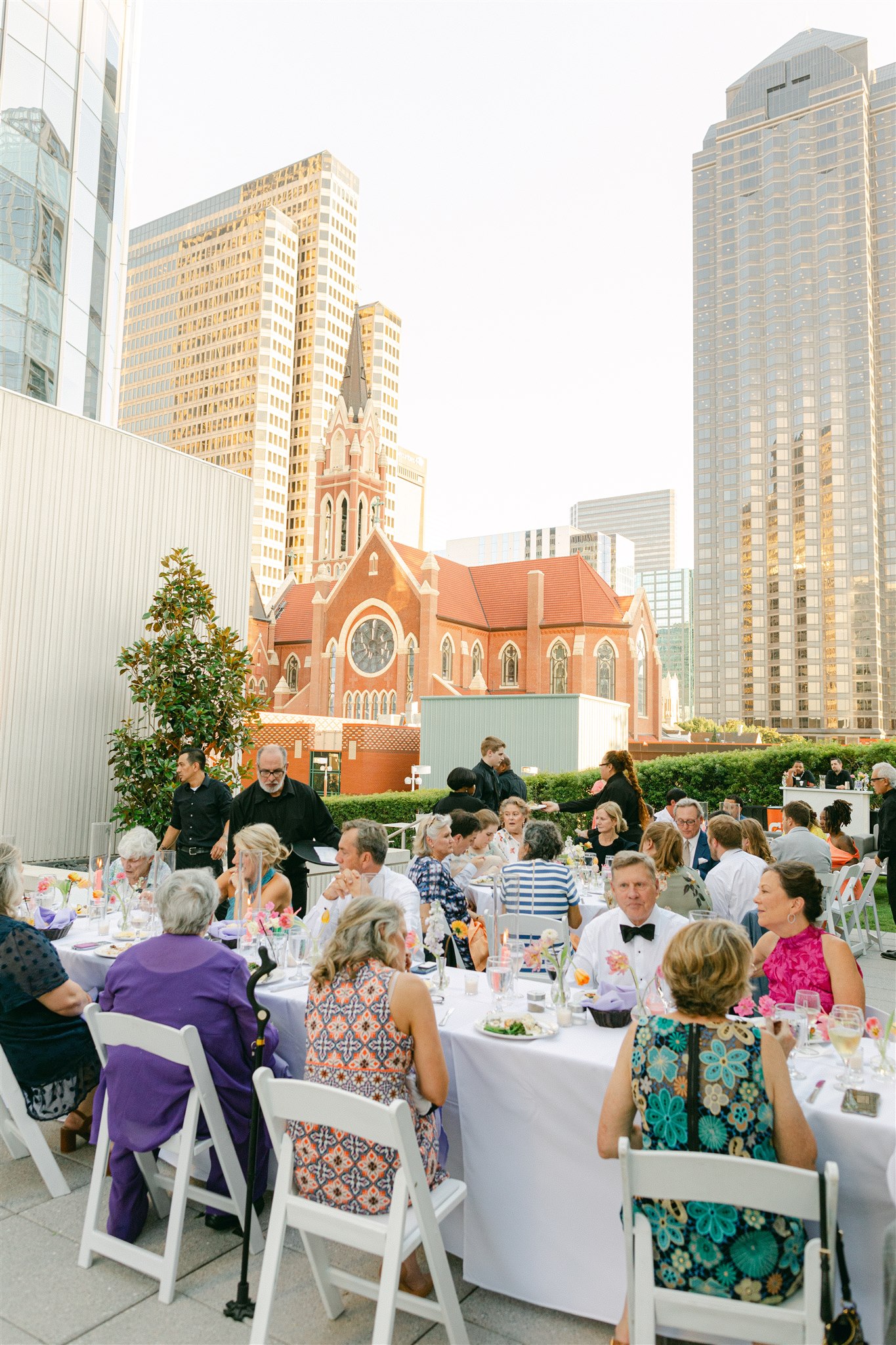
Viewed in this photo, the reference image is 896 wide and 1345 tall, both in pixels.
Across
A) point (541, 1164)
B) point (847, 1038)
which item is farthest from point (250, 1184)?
point (847, 1038)

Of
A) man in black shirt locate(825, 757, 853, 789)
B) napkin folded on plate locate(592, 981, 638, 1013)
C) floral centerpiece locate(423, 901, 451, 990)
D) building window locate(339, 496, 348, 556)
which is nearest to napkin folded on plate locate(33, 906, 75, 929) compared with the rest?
floral centerpiece locate(423, 901, 451, 990)

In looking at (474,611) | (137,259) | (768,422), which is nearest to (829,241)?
(768,422)

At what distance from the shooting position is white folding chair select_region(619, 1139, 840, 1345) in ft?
6.33

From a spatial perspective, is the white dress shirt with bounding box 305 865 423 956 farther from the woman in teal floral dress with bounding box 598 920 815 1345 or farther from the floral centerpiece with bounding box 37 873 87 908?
the woman in teal floral dress with bounding box 598 920 815 1345

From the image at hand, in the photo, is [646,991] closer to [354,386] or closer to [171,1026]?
[171,1026]

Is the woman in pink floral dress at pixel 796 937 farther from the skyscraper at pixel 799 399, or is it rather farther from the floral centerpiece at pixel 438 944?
the skyscraper at pixel 799 399

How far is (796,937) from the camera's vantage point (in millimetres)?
3525

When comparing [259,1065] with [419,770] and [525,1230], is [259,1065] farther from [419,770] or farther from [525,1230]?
[419,770]

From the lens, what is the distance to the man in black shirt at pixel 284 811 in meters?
6.29

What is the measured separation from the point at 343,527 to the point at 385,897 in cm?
5293

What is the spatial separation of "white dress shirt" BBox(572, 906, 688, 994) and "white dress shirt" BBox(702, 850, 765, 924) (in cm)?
162

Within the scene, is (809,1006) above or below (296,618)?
below

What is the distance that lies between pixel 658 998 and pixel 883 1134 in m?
0.77

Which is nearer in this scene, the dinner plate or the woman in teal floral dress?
the woman in teal floral dress
